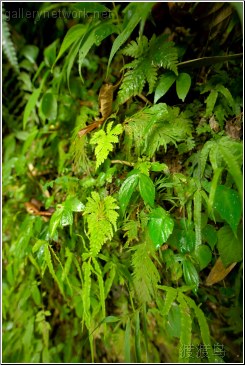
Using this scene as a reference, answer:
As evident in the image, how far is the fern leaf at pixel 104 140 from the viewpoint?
76 cm

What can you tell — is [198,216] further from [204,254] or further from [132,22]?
[132,22]

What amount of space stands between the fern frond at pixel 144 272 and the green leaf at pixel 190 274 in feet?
0.24

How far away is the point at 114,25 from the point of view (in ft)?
2.69

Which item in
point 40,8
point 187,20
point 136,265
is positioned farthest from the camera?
point 40,8

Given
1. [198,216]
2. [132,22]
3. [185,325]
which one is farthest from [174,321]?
[132,22]

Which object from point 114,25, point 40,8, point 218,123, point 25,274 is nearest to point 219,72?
point 218,123

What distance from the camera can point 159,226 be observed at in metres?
0.69

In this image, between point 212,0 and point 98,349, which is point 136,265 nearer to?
point 98,349

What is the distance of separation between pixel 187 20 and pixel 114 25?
0.22m

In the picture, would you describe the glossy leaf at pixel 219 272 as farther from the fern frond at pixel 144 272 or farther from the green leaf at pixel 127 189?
the green leaf at pixel 127 189

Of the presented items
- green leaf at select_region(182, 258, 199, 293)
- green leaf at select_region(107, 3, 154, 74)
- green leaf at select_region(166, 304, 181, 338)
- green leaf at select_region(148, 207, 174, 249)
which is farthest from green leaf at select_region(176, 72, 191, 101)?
green leaf at select_region(166, 304, 181, 338)

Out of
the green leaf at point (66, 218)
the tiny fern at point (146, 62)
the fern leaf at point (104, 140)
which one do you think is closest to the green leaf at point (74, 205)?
the green leaf at point (66, 218)

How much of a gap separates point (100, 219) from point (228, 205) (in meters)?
0.31

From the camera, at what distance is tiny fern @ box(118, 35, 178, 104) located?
76 cm
